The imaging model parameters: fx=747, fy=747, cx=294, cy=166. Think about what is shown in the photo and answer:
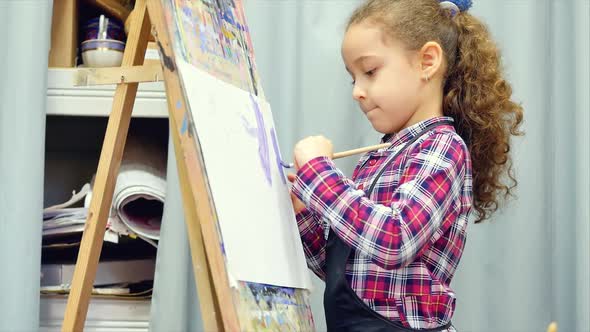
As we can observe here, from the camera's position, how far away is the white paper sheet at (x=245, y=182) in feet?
2.85

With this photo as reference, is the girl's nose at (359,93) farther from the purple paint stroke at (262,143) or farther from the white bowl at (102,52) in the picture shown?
the white bowl at (102,52)

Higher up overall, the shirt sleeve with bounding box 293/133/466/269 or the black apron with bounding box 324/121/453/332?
the shirt sleeve with bounding box 293/133/466/269

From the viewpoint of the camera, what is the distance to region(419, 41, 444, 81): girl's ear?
3.72 feet

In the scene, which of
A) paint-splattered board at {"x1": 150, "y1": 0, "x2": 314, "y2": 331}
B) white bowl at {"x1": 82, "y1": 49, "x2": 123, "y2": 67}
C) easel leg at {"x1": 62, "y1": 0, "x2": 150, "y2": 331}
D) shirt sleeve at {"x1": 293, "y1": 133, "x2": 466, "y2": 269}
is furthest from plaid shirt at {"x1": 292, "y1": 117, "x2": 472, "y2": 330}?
white bowl at {"x1": 82, "y1": 49, "x2": 123, "y2": 67}

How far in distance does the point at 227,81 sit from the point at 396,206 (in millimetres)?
286

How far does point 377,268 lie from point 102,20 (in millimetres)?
870

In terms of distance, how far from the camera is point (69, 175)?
192cm

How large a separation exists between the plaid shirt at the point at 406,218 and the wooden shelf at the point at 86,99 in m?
0.54

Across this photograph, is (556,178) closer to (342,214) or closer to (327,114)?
(327,114)

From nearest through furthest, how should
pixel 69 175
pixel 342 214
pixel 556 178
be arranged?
1. pixel 342 214
2. pixel 556 178
3. pixel 69 175

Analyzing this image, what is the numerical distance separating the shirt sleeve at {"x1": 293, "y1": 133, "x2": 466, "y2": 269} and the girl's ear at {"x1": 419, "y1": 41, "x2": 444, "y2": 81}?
15 centimetres

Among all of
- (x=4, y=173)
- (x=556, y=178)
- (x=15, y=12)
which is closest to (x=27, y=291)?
(x=4, y=173)

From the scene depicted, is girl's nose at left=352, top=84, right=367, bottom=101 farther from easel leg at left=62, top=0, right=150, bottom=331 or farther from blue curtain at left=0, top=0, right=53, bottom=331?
blue curtain at left=0, top=0, right=53, bottom=331

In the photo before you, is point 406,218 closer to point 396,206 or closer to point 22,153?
point 396,206
